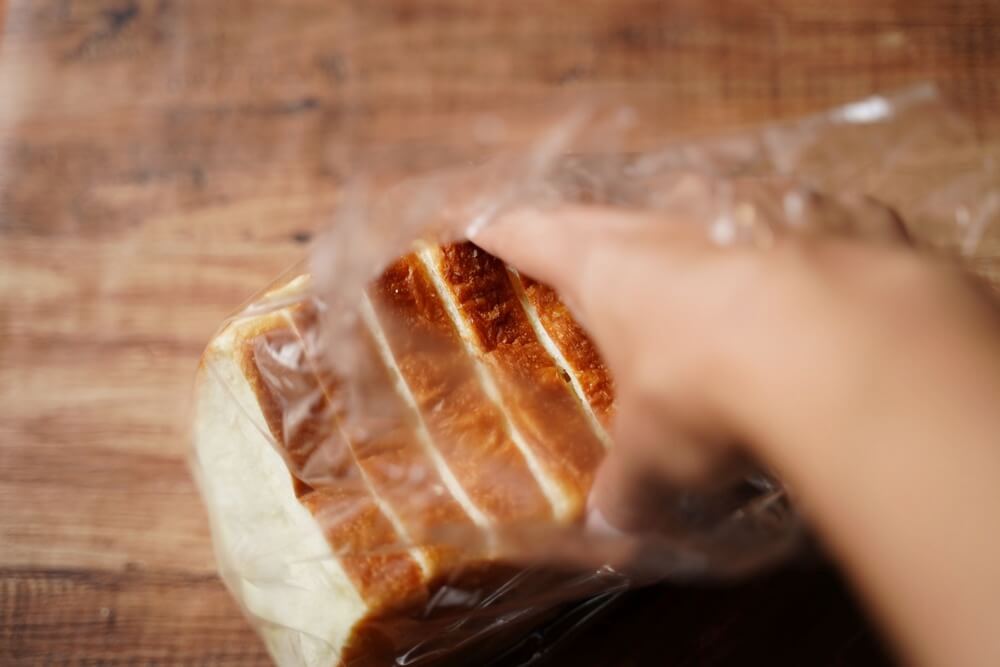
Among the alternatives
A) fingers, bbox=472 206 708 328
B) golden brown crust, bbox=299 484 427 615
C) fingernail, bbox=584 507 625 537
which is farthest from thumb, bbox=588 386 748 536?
golden brown crust, bbox=299 484 427 615

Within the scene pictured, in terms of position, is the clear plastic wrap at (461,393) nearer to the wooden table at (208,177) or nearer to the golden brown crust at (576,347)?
the golden brown crust at (576,347)

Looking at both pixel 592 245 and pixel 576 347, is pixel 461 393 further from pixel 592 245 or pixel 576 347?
pixel 592 245

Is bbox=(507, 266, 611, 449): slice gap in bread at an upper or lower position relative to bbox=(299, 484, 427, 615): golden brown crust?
upper

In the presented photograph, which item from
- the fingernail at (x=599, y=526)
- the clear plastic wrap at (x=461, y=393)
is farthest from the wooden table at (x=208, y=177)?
the fingernail at (x=599, y=526)

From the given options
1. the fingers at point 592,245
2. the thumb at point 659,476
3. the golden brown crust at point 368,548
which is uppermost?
the fingers at point 592,245

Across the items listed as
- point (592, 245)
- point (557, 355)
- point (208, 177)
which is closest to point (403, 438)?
point (557, 355)

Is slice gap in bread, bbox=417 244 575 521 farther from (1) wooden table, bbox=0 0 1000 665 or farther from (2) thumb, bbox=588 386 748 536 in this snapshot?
→ (1) wooden table, bbox=0 0 1000 665
